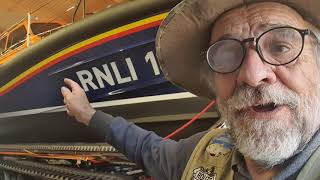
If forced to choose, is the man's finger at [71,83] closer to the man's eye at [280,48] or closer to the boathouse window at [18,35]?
the man's eye at [280,48]

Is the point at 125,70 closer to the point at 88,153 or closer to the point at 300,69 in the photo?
the point at 88,153

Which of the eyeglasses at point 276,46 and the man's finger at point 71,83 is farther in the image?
the man's finger at point 71,83

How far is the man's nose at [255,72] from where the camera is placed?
0.78 meters

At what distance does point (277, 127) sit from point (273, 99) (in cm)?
6

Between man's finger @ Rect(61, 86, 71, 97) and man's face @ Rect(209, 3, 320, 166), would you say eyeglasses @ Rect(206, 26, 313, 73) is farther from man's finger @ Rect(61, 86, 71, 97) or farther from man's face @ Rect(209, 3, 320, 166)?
man's finger @ Rect(61, 86, 71, 97)

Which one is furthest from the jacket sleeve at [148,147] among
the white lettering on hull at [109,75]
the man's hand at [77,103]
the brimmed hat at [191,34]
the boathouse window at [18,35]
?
the boathouse window at [18,35]

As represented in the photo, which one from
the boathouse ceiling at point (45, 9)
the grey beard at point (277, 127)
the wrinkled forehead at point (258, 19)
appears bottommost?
the grey beard at point (277, 127)

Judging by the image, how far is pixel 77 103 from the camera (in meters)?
1.61

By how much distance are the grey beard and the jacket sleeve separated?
38cm

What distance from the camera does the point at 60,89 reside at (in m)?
1.92

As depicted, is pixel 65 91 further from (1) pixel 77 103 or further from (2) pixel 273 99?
(2) pixel 273 99

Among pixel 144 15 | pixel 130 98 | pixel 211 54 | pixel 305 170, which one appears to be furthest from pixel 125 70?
pixel 305 170

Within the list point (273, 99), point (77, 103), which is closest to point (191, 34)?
point (273, 99)

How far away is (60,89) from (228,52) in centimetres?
124
